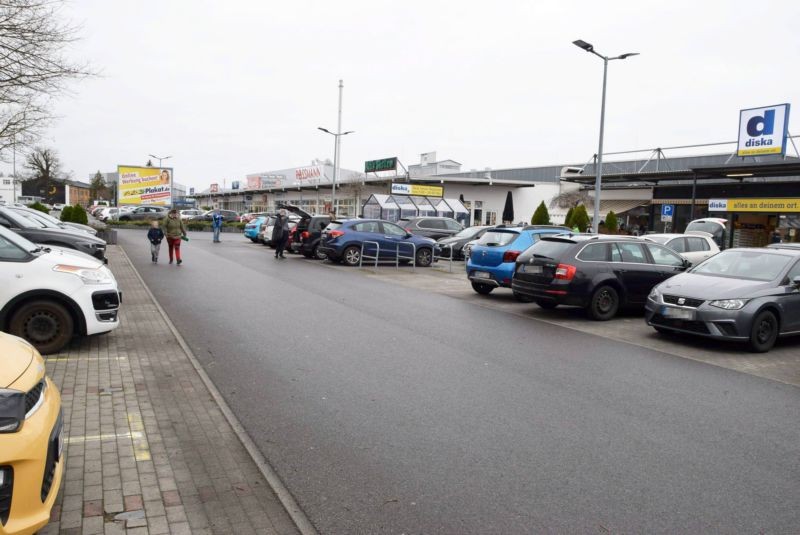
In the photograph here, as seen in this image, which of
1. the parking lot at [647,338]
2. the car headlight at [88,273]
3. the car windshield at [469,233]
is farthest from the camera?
the car windshield at [469,233]

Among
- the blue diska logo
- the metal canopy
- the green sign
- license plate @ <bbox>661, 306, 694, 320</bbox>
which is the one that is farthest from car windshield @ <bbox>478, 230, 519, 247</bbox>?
the green sign

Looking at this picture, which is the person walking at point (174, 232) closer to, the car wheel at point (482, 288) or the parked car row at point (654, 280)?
the car wheel at point (482, 288)

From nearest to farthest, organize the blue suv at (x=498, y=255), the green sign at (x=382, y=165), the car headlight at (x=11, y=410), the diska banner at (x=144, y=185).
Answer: the car headlight at (x=11, y=410) < the blue suv at (x=498, y=255) < the diska banner at (x=144, y=185) < the green sign at (x=382, y=165)

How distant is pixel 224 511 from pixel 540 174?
54953 millimetres

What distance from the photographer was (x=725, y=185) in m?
35.5

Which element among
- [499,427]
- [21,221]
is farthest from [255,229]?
[499,427]

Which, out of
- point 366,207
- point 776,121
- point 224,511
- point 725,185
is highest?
point 776,121

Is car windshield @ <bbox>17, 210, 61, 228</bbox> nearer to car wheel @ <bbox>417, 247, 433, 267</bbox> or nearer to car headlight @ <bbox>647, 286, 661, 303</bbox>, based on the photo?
car wheel @ <bbox>417, 247, 433, 267</bbox>

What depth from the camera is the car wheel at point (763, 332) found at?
9.30 metres

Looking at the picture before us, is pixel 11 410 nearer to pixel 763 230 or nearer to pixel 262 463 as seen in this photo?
pixel 262 463

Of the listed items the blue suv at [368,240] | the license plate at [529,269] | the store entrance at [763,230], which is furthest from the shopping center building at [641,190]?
the license plate at [529,269]

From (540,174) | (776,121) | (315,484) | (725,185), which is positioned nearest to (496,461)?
(315,484)

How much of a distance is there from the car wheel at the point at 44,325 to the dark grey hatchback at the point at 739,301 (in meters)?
8.39

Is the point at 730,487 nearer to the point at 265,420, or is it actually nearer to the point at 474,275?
the point at 265,420
